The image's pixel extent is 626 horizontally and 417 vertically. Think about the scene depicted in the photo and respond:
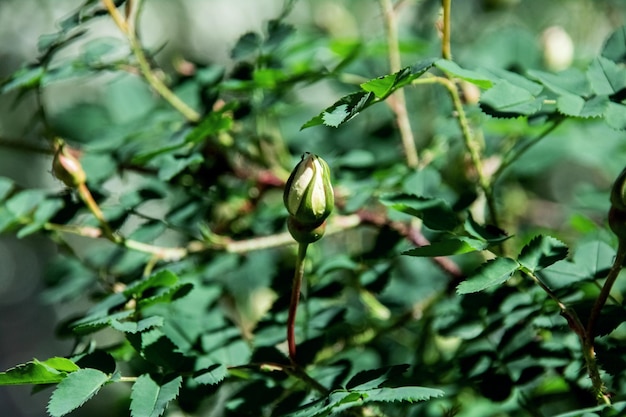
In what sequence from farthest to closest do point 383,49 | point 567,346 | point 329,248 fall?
point 329,248, point 383,49, point 567,346

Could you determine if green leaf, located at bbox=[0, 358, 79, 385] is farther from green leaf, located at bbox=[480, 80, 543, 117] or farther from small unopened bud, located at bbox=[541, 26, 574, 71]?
small unopened bud, located at bbox=[541, 26, 574, 71]

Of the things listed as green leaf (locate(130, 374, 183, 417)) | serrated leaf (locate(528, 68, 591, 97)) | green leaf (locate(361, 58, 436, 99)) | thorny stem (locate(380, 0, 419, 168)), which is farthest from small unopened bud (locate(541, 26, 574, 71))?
green leaf (locate(130, 374, 183, 417))

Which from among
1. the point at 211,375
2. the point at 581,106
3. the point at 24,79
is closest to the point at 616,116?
the point at 581,106

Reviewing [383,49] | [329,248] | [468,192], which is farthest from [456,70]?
[329,248]

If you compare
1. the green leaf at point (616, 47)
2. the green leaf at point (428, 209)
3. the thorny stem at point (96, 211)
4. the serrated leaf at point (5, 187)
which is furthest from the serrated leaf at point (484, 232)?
the serrated leaf at point (5, 187)

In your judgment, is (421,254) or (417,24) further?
(417,24)

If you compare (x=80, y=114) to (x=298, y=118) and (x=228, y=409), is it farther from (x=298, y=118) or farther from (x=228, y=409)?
(x=228, y=409)

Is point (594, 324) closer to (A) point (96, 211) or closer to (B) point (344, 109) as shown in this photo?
(B) point (344, 109)
